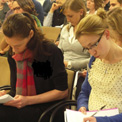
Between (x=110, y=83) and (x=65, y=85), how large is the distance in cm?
41

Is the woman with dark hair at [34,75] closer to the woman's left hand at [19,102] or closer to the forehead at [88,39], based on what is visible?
the woman's left hand at [19,102]

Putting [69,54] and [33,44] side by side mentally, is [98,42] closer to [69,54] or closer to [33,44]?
[33,44]

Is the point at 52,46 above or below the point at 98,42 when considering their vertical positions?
below

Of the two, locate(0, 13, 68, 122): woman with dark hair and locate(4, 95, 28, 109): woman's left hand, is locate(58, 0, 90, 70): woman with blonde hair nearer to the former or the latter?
locate(0, 13, 68, 122): woman with dark hair

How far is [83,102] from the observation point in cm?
133

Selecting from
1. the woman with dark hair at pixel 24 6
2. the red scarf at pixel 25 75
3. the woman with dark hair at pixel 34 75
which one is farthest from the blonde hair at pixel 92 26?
the woman with dark hair at pixel 24 6

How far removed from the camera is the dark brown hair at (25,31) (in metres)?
1.31

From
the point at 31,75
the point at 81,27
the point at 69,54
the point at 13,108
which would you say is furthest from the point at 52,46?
the point at 69,54

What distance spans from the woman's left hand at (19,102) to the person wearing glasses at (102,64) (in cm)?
41

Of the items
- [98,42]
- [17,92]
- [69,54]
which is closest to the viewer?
[98,42]

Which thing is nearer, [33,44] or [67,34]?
[33,44]

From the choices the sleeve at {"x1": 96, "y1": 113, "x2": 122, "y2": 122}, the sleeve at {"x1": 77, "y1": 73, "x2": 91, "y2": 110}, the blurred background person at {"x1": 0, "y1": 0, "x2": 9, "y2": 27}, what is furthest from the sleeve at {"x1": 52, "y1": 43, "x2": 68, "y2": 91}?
the blurred background person at {"x1": 0, "y1": 0, "x2": 9, "y2": 27}

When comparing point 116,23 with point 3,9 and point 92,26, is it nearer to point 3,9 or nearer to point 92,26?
point 92,26

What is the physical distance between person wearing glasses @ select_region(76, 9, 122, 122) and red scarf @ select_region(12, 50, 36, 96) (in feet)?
1.43
